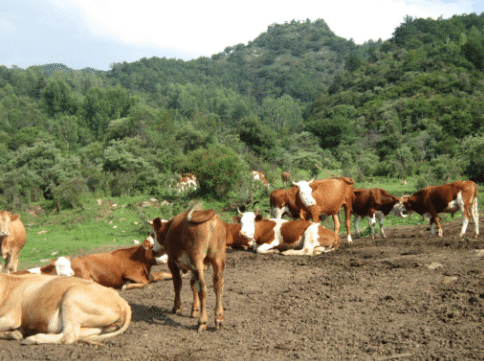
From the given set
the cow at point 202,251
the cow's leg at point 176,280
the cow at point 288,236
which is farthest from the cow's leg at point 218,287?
the cow at point 288,236

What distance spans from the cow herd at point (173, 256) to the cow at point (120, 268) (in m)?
0.02

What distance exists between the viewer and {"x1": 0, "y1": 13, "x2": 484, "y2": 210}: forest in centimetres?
2309

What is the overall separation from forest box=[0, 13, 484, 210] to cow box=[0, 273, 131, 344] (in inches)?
584

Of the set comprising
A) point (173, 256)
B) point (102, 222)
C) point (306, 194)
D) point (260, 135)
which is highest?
point (260, 135)

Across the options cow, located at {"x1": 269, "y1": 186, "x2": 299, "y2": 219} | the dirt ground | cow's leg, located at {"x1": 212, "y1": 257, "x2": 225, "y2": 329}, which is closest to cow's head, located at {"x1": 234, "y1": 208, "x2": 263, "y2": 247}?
the dirt ground

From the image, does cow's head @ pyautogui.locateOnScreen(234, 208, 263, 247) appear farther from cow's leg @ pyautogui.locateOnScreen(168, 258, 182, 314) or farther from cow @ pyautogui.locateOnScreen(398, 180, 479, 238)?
cow @ pyautogui.locateOnScreen(398, 180, 479, 238)

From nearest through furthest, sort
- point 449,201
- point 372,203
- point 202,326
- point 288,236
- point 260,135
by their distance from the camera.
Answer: point 202,326, point 288,236, point 449,201, point 372,203, point 260,135

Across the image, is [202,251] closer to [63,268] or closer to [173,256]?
[173,256]

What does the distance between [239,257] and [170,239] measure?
200 inches

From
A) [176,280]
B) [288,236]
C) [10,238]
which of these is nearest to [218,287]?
[176,280]

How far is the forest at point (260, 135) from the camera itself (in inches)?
909

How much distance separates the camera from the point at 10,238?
10883mm

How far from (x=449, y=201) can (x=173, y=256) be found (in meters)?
9.15

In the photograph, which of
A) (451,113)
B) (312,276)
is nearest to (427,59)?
(451,113)
